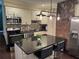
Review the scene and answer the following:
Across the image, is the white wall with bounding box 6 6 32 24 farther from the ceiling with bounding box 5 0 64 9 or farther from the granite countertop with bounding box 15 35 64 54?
the granite countertop with bounding box 15 35 64 54

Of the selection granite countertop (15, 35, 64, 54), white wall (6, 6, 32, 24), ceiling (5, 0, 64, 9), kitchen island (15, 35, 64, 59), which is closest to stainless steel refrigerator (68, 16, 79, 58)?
granite countertop (15, 35, 64, 54)

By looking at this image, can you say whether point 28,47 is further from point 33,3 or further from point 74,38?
point 33,3

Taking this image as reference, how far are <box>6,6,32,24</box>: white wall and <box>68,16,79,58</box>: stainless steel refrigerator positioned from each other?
214 centimetres

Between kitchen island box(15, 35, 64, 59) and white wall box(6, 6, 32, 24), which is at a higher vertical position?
white wall box(6, 6, 32, 24)

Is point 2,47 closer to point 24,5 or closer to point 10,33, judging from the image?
point 10,33

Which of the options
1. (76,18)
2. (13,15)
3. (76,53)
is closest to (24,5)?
(13,15)

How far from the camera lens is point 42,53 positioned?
8.89 ft

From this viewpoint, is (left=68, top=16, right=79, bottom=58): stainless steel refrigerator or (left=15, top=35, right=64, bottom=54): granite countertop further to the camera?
(left=68, top=16, right=79, bottom=58): stainless steel refrigerator

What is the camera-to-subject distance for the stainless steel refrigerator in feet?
14.2

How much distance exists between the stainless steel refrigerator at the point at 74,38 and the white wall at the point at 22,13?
214 cm

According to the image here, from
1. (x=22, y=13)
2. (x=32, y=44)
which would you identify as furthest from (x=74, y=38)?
(x=22, y=13)

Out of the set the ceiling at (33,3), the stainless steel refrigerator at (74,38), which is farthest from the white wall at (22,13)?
the stainless steel refrigerator at (74,38)

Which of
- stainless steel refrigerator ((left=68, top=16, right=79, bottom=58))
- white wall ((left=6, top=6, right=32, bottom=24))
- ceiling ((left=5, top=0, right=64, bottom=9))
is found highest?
ceiling ((left=5, top=0, right=64, bottom=9))

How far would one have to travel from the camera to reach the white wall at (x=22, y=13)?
4809 millimetres
